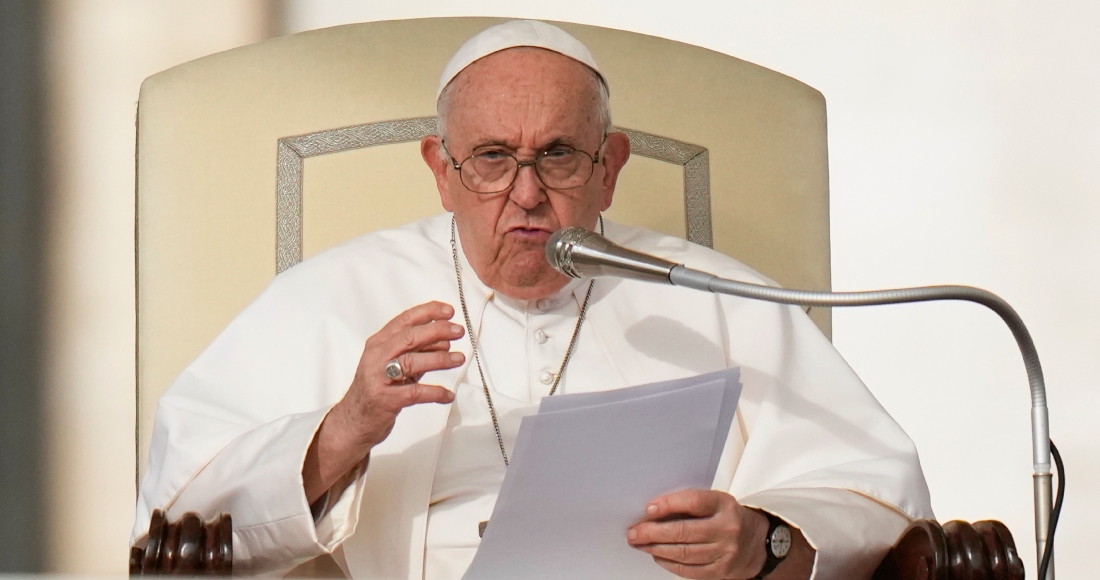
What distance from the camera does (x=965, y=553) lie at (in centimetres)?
167

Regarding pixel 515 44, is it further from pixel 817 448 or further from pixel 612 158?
pixel 817 448

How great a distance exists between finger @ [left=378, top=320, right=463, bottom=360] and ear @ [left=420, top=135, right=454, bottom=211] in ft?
2.19

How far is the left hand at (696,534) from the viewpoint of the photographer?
171cm

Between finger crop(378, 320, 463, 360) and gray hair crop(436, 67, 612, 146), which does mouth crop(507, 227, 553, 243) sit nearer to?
gray hair crop(436, 67, 612, 146)

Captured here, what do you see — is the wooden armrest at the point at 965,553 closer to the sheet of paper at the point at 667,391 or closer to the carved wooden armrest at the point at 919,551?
the carved wooden armrest at the point at 919,551

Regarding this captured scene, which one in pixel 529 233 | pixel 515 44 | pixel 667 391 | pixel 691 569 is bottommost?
pixel 691 569

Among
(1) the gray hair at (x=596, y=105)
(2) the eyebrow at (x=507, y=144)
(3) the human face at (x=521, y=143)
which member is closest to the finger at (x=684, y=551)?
(3) the human face at (x=521, y=143)

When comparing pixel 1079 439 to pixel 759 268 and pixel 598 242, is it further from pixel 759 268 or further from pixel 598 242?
pixel 598 242

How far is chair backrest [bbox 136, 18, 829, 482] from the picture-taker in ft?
8.98

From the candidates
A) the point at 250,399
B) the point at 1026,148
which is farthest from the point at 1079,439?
the point at 250,399

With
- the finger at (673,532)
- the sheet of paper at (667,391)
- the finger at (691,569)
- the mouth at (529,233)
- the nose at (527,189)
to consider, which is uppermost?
the nose at (527,189)

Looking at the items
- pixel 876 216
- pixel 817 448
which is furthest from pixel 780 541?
pixel 876 216

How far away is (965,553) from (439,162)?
4.12 feet

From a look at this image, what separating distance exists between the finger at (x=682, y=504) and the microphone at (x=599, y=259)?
32cm
